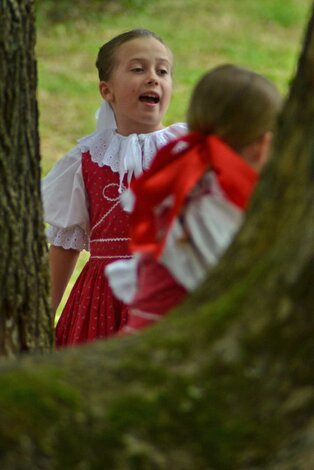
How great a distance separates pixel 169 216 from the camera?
3.19m

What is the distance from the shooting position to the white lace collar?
4582 mm

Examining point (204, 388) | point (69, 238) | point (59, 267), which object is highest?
point (69, 238)

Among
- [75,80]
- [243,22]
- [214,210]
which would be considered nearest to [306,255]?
[214,210]

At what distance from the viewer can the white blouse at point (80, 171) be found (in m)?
4.60

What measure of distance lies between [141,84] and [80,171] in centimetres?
39

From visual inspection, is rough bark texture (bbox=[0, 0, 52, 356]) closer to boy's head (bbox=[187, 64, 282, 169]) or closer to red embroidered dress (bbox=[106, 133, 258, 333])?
red embroidered dress (bbox=[106, 133, 258, 333])

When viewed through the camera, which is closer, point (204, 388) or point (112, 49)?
point (204, 388)

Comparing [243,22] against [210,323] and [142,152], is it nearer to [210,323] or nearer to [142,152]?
[142,152]

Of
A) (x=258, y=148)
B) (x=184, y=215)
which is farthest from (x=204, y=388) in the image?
(x=258, y=148)

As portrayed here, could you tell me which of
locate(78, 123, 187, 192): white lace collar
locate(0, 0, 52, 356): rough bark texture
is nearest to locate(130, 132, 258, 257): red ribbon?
locate(0, 0, 52, 356): rough bark texture

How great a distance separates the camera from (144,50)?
15.3ft

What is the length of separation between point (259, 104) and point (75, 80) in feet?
29.7

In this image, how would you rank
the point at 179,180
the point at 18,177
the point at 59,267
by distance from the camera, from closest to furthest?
the point at 179,180 → the point at 18,177 → the point at 59,267

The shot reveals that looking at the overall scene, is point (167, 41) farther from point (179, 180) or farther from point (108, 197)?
point (179, 180)
